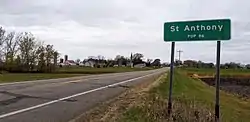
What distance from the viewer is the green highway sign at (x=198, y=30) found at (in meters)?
8.98

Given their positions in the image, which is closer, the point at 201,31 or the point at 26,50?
the point at 201,31

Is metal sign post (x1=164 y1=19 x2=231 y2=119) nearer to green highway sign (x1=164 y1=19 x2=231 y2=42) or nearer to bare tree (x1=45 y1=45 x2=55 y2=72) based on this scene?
green highway sign (x1=164 y1=19 x2=231 y2=42)

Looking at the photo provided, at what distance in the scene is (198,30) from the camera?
9.34 m

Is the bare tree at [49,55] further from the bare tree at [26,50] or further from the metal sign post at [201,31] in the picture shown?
the metal sign post at [201,31]

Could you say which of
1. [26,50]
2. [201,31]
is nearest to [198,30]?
[201,31]

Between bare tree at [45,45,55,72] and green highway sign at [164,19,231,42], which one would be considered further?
bare tree at [45,45,55,72]

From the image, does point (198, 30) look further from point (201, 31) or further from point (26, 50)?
point (26, 50)

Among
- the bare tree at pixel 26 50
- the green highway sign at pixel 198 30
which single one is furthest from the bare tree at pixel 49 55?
the green highway sign at pixel 198 30

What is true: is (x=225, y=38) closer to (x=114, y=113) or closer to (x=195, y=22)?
(x=195, y=22)

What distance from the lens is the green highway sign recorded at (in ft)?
29.5

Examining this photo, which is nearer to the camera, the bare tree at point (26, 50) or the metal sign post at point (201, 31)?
the metal sign post at point (201, 31)

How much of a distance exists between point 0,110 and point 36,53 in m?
72.7

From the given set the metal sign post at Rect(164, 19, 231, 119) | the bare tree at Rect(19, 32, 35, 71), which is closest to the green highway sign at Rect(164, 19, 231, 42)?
the metal sign post at Rect(164, 19, 231, 119)

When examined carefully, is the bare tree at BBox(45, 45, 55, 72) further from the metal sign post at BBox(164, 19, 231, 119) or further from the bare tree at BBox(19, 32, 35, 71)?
the metal sign post at BBox(164, 19, 231, 119)
